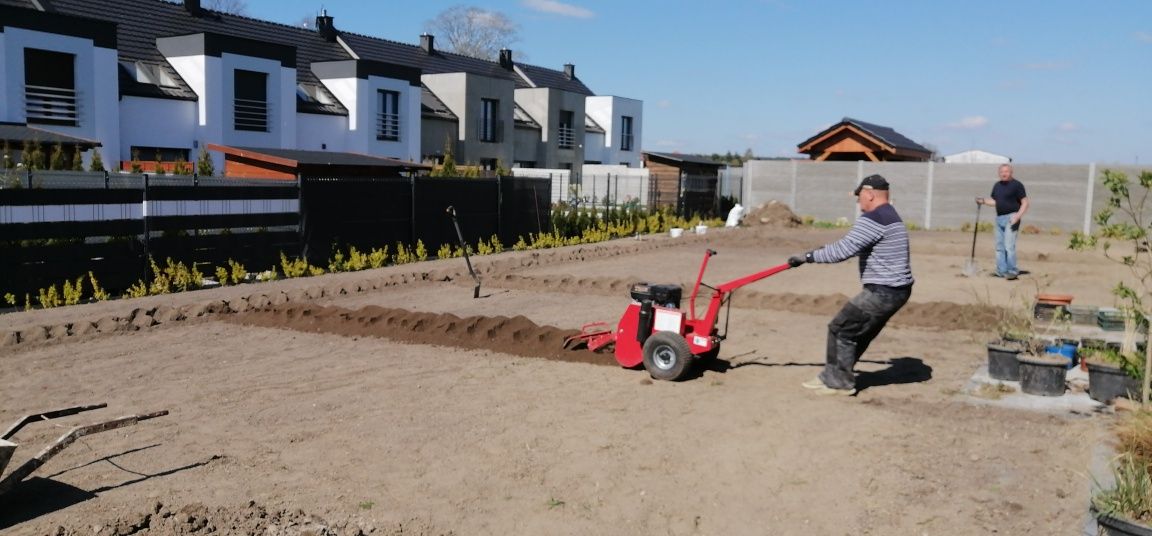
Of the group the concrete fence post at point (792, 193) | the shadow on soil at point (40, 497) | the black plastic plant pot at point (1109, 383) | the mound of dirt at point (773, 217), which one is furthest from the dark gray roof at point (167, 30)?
the black plastic plant pot at point (1109, 383)

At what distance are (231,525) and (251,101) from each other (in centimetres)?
2932

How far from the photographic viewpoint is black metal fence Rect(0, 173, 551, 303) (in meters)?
12.0

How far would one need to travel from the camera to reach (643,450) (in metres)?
6.11

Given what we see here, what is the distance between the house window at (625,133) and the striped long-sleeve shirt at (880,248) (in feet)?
175

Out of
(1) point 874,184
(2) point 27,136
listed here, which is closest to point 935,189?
(1) point 874,184

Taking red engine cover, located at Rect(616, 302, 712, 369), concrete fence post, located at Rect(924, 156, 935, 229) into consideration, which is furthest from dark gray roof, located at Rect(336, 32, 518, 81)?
red engine cover, located at Rect(616, 302, 712, 369)

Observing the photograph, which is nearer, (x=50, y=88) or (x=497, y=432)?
(x=497, y=432)

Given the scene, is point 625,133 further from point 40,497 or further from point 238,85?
point 40,497

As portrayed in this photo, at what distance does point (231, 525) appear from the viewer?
4.67m

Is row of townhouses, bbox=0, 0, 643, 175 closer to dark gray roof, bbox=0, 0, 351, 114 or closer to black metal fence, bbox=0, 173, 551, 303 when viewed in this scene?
dark gray roof, bbox=0, 0, 351, 114

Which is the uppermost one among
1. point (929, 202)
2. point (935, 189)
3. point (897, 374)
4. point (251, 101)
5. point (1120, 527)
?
point (251, 101)

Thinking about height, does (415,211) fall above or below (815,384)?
above

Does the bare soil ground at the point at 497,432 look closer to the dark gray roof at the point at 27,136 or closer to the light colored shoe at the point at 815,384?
the light colored shoe at the point at 815,384

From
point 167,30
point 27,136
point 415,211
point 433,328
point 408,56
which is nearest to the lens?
point 433,328
